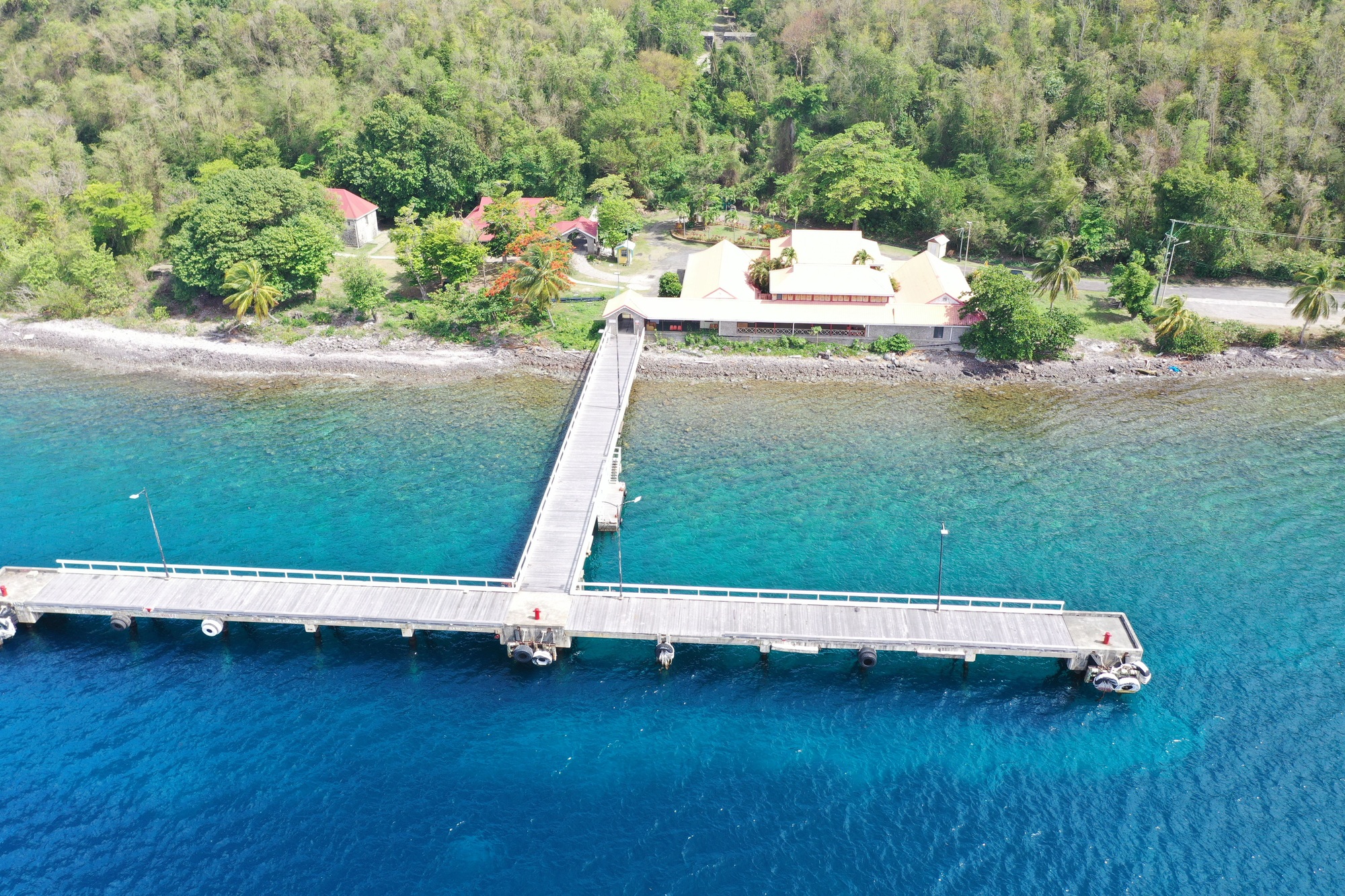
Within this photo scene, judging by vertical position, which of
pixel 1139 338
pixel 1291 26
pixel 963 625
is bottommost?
pixel 963 625

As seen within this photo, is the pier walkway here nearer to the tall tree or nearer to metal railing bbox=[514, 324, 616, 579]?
metal railing bbox=[514, 324, 616, 579]

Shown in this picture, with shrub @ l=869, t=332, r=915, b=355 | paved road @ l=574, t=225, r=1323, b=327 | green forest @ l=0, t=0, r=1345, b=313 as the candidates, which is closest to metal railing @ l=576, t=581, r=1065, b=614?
shrub @ l=869, t=332, r=915, b=355

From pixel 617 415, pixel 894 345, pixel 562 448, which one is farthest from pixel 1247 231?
pixel 562 448

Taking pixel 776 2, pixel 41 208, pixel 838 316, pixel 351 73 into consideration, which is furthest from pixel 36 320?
pixel 776 2

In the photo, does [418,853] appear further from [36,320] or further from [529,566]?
[36,320]

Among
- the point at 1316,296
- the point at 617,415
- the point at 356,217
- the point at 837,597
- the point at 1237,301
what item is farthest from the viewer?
the point at 356,217

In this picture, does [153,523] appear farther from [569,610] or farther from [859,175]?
[859,175]
